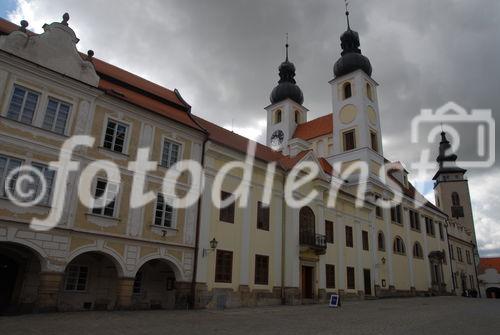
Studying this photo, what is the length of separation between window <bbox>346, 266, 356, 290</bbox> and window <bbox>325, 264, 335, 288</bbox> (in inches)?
81.7

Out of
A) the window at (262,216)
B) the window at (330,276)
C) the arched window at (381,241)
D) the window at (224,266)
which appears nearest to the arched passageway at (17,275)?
the window at (224,266)

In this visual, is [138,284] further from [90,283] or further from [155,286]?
[90,283]

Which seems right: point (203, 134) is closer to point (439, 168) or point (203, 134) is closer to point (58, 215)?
point (58, 215)

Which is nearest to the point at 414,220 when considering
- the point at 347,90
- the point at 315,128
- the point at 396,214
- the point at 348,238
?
the point at 396,214

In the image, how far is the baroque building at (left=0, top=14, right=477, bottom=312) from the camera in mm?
14555

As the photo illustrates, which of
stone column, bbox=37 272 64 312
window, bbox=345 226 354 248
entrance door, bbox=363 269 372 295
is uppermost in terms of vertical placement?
window, bbox=345 226 354 248

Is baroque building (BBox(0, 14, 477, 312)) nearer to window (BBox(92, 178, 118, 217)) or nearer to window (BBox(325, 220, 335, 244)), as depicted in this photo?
window (BBox(92, 178, 118, 217))

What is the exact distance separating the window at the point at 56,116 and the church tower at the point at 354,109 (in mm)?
27602


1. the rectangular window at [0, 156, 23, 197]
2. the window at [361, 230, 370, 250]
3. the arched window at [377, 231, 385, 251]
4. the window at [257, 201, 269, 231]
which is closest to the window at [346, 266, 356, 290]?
the window at [361, 230, 370, 250]

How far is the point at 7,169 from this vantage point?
13828 mm

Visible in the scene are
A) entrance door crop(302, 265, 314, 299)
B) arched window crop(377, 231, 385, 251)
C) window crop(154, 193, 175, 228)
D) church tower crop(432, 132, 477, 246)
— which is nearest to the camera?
window crop(154, 193, 175, 228)

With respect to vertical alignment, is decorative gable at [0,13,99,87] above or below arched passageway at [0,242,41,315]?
above

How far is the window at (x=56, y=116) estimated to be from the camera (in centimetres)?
1530

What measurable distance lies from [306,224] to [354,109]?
17802mm
